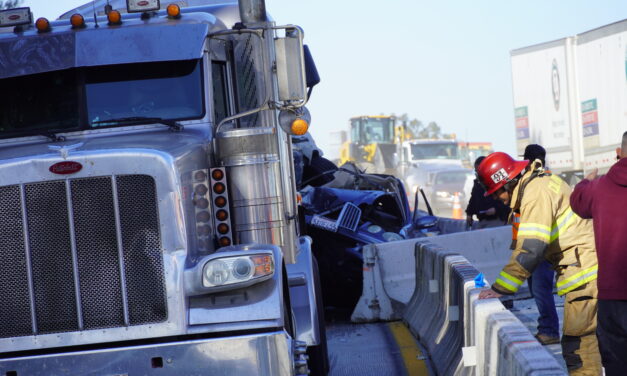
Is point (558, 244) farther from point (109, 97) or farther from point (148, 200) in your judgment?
point (109, 97)

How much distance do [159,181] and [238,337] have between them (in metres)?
0.94

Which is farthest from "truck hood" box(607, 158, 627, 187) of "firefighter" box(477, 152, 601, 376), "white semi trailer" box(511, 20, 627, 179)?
"white semi trailer" box(511, 20, 627, 179)

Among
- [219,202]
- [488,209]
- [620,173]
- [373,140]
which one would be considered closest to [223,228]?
[219,202]

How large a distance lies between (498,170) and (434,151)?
123 ft

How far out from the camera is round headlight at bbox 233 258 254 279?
523 cm

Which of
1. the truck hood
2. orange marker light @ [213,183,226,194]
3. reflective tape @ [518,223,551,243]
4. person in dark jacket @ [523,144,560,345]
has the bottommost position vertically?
person in dark jacket @ [523,144,560,345]

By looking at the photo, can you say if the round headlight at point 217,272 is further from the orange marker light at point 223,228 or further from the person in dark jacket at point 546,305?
the person in dark jacket at point 546,305

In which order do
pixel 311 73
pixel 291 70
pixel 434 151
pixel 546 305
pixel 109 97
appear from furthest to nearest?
1. pixel 434 151
2. pixel 546 305
3. pixel 311 73
4. pixel 109 97
5. pixel 291 70

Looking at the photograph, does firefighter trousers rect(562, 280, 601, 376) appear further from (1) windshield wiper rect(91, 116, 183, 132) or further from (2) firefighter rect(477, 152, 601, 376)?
(1) windshield wiper rect(91, 116, 183, 132)

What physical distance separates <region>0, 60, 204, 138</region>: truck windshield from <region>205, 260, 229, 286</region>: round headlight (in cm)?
160

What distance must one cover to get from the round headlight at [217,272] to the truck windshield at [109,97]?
160 cm

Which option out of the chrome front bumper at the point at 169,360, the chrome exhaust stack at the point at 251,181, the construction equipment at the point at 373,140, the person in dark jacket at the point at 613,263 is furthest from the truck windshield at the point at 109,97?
the construction equipment at the point at 373,140

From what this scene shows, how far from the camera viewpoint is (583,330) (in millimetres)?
6676

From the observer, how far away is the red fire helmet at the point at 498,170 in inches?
266
